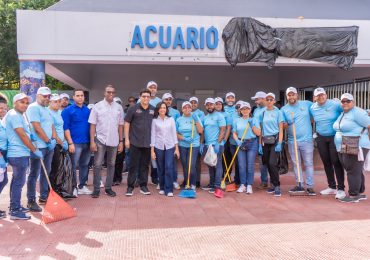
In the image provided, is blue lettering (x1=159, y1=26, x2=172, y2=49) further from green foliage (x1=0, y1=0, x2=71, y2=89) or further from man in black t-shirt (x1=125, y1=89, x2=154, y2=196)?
green foliage (x1=0, y1=0, x2=71, y2=89)

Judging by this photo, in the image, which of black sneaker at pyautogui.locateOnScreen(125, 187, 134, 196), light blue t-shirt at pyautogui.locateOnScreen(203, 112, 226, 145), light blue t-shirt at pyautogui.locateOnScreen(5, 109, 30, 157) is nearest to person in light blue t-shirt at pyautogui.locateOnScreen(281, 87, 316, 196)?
light blue t-shirt at pyautogui.locateOnScreen(203, 112, 226, 145)

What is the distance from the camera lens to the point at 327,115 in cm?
666

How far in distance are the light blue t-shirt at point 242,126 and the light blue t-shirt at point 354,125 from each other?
4.60ft

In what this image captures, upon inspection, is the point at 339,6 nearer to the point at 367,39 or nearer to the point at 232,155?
the point at 367,39

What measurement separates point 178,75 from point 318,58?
325 inches

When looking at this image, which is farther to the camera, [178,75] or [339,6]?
[178,75]

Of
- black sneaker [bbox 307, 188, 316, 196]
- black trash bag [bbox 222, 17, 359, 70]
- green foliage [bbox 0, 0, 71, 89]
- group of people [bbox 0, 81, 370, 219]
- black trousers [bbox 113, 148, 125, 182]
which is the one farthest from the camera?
green foliage [bbox 0, 0, 71, 89]

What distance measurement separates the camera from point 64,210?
5312mm

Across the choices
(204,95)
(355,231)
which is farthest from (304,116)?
(204,95)

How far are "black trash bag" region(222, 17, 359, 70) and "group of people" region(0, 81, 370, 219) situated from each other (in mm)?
2674

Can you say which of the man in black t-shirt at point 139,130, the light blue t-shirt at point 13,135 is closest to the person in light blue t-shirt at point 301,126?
the man in black t-shirt at point 139,130

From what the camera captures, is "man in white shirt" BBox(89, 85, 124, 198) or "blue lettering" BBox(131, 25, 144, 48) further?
"blue lettering" BBox(131, 25, 144, 48)

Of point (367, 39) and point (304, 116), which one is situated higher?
point (367, 39)

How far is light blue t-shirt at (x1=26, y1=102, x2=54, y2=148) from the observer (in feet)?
18.2
